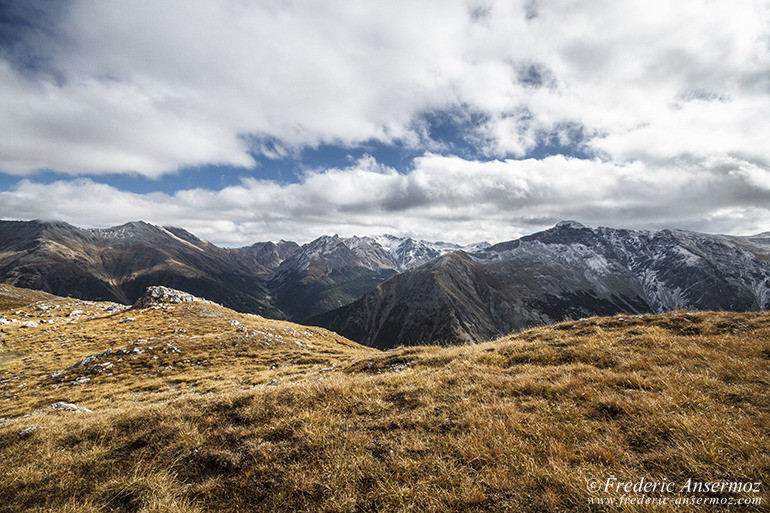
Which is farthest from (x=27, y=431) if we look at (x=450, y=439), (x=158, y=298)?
(x=158, y=298)

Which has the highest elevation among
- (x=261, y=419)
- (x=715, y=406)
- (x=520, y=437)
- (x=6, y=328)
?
(x=715, y=406)

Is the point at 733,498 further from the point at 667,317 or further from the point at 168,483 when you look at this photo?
the point at 667,317

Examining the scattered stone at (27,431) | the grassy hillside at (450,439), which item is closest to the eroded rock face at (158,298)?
the scattered stone at (27,431)

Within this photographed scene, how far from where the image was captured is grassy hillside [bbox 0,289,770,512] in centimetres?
546

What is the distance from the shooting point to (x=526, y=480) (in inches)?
214

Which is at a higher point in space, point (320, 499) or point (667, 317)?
point (667, 317)

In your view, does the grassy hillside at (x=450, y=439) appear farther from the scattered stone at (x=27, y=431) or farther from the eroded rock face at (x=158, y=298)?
the eroded rock face at (x=158, y=298)

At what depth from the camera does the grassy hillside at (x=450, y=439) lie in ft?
17.9

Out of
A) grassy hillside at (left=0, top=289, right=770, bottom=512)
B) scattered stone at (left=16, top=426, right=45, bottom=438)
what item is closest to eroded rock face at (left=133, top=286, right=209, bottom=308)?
scattered stone at (left=16, top=426, right=45, bottom=438)

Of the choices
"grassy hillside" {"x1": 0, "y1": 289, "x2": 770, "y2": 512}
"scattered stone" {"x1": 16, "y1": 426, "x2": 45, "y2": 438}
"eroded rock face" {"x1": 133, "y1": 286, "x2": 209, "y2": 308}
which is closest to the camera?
"grassy hillside" {"x1": 0, "y1": 289, "x2": 770, "y2": 512}

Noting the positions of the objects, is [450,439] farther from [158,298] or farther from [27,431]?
[158,298]

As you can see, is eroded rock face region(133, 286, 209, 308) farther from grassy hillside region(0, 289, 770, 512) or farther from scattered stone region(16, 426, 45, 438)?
grassy hillside region(0, 289, 770, 512)

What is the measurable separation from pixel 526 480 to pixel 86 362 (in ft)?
156

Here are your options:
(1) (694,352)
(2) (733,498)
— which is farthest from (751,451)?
(1) (694,352)
